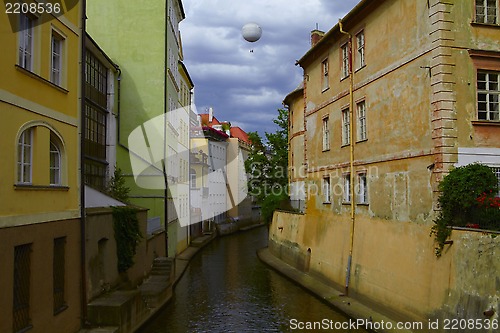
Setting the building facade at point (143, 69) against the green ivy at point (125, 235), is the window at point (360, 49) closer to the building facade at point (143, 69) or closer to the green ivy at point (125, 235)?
the green ivy at point (125, 235)

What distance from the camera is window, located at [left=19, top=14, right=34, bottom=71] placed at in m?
10.8

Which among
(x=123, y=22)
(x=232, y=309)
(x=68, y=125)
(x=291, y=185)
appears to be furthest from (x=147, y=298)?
(x=291, y=185)

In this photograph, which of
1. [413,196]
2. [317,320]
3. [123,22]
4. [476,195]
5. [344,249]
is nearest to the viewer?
[476,195]

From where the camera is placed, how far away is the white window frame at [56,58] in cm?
1233

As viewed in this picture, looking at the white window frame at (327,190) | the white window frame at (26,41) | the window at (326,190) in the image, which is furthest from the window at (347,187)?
the white window frame at (26,41)

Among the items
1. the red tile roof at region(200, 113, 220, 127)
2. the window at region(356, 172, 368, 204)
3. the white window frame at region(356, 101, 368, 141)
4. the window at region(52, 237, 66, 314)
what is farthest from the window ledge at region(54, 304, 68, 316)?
the red tile roof at region(200, 113, 220, 127)

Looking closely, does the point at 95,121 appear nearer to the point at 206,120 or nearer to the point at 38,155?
the point at 38,155

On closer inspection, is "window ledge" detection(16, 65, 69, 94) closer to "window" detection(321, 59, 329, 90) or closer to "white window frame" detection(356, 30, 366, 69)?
"white window frame" detection(356, 30, 366, 69)

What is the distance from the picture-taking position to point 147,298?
17.6 m

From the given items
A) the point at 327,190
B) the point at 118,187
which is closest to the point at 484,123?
the point at 327,190

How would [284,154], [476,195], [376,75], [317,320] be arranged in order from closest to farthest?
[476,195], [317,320], [376,75], [284,154]

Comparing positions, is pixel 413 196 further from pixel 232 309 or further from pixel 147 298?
pixel 147 298

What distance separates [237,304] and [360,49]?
11.1 metres

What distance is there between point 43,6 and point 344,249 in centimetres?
1424
